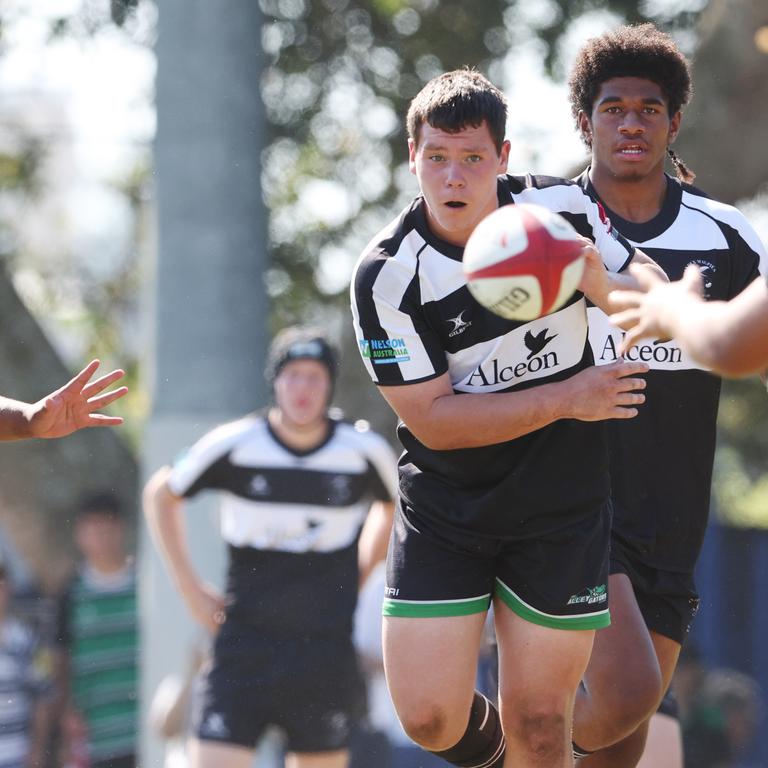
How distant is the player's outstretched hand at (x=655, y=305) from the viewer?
3.60 meters

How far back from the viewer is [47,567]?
12039mm

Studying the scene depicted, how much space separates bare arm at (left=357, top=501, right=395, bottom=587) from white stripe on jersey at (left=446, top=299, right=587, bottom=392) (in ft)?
10.8

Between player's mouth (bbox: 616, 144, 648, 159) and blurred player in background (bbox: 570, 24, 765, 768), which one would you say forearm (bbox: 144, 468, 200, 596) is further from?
player's mouth (bbox: 616, 144, 648, 159)

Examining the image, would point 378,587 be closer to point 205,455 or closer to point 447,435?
point 205,455

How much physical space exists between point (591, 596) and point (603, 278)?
963 mm

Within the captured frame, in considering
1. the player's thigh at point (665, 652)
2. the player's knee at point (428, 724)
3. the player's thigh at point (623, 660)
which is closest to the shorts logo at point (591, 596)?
the player's thigh at point (623, 660)

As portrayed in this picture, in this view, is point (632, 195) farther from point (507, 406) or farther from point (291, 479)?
point (291, 479)

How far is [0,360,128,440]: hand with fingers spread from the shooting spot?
468 centimetres

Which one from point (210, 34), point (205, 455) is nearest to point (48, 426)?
point (205, 455)

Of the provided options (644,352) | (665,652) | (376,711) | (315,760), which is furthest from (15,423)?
(376,711)

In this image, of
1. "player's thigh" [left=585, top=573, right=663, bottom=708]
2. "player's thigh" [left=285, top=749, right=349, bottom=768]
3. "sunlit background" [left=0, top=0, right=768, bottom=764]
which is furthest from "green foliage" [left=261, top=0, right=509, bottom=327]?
"player's thigh" [left=585, top=573, right=663, bottom=708]

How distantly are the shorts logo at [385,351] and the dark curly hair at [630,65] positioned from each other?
147 cm

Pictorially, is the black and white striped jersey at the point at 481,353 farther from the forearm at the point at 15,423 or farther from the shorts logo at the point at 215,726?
the shorts logo at the point at 215,726

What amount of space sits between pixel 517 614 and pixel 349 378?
25.9 feet
